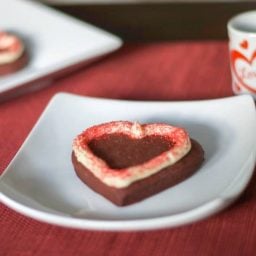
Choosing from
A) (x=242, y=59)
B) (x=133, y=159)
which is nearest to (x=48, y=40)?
(x=242, y=59)

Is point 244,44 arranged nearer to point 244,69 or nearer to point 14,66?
point 244,69

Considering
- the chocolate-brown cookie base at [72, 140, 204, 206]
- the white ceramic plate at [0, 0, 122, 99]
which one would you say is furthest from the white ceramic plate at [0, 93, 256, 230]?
the white ceramic plate at [0, 0, 122, 99]

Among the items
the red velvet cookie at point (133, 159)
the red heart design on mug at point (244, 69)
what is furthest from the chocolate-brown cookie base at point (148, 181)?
the red heart design on mug at point (244, 69)

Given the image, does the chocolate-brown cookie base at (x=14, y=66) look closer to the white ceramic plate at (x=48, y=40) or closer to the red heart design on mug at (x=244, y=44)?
the white ceramic plate at (x=48, y=40)

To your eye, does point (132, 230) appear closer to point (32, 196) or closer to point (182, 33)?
point (32, 196)

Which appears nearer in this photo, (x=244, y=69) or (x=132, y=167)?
(x=132, y=167)

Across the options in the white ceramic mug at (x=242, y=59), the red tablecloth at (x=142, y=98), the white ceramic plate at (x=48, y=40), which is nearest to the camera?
the red tablecloth at (x=142, y=98)

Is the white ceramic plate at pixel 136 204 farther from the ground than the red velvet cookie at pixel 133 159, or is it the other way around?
the red velvet cookie at pixel 133 159
